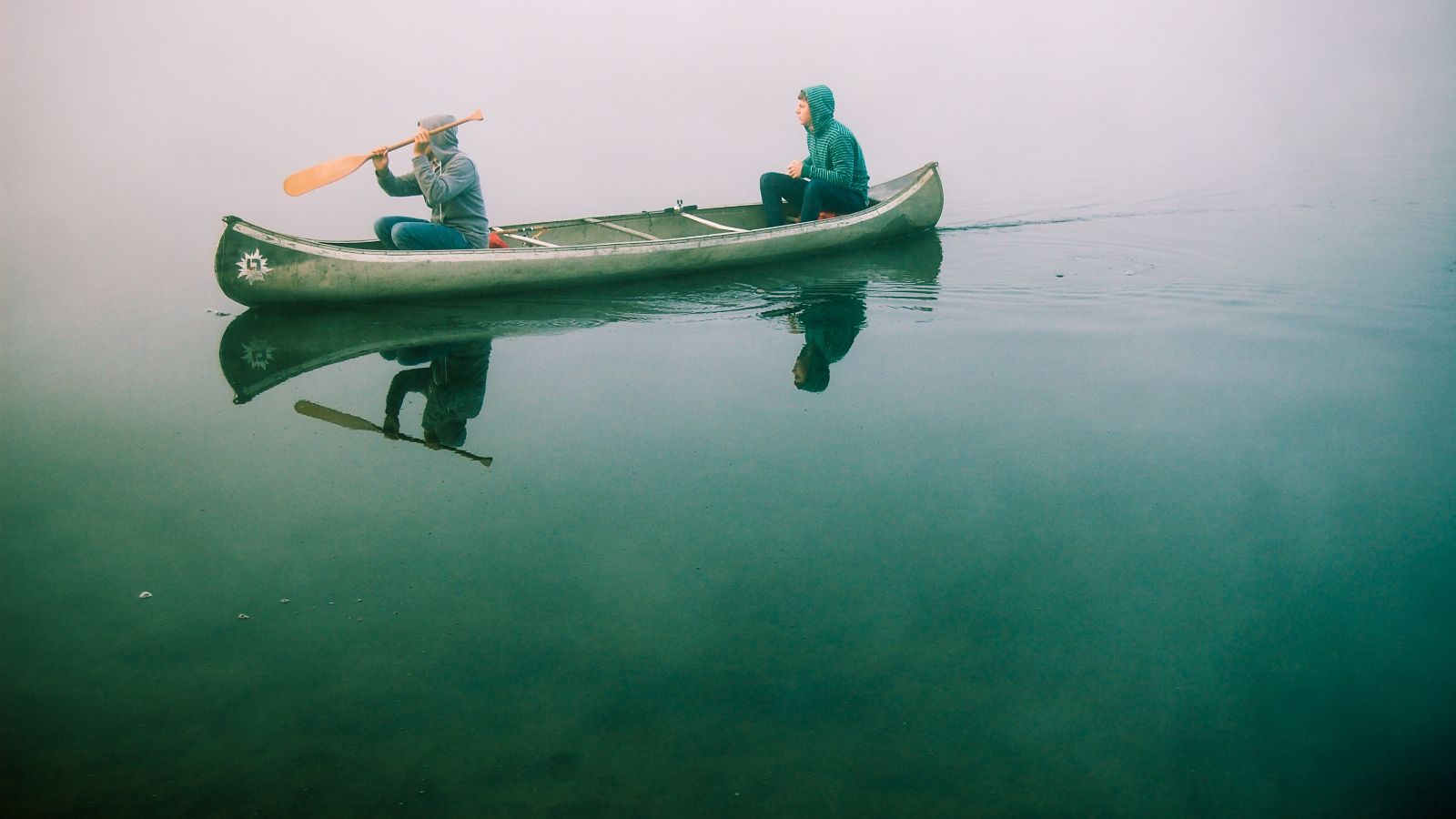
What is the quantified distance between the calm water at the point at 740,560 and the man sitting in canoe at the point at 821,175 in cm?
182

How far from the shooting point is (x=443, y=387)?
546 centimetres

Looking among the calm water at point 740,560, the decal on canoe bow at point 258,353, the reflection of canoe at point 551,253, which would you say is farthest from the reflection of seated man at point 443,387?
the reflection of canoe at point 551,253

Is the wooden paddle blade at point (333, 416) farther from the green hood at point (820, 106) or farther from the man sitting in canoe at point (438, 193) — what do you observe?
the green hood at point (820, 106)

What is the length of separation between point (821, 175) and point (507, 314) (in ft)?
→ 10.4

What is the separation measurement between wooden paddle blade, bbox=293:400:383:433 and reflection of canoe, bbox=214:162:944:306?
1.64 metres

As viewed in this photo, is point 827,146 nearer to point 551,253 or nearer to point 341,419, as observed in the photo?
point 551,253

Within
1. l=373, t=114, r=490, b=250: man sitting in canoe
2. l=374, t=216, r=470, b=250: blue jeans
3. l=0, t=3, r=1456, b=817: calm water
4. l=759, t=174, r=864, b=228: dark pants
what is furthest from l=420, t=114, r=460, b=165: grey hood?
l=759, t=174, r=864, b=228: dark pants

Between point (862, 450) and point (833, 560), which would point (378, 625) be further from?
point (862, 450)

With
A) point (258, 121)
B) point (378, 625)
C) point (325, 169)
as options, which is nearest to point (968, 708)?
point (378, 625)

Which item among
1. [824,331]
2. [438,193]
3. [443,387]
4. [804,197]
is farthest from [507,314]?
[804,197]

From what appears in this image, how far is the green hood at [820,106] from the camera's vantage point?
27.0 feet

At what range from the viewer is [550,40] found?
1221 inches

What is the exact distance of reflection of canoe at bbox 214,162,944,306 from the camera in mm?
6461

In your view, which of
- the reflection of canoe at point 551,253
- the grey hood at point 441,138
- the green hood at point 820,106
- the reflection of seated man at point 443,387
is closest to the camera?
the reflection of seated man at point 443,387
